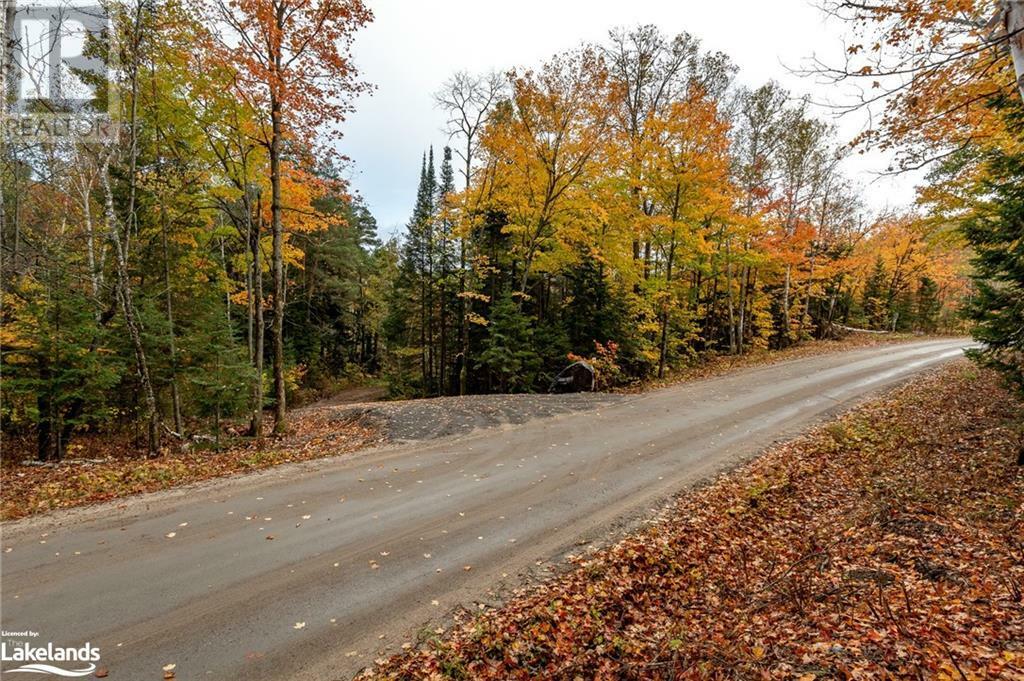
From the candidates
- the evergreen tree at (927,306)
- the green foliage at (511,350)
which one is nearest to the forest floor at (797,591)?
the green foliage at (511,350)

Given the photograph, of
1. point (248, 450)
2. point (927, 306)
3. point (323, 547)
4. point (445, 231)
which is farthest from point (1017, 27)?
point (927, 306)

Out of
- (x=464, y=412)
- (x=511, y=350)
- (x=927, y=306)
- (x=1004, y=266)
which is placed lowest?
(x=464, y=412)

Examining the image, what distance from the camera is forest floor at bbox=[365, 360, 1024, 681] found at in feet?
12.0

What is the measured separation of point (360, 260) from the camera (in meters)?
32.2

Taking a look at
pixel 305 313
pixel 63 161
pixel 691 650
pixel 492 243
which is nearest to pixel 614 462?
pixel 691 650

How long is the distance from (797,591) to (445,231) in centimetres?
2134

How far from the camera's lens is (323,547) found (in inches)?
227

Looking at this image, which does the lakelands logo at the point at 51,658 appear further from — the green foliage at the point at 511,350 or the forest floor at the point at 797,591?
the green foliage at the point at 511,350

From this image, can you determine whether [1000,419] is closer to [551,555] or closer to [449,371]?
[551,555]

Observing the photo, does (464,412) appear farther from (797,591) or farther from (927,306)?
(927,306)

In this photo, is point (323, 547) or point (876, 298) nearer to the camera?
point (323, 547)

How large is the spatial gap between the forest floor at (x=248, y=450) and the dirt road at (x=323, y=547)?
717mm

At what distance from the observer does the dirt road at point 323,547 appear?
4.14 meters

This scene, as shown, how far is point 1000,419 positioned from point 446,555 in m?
11.9
